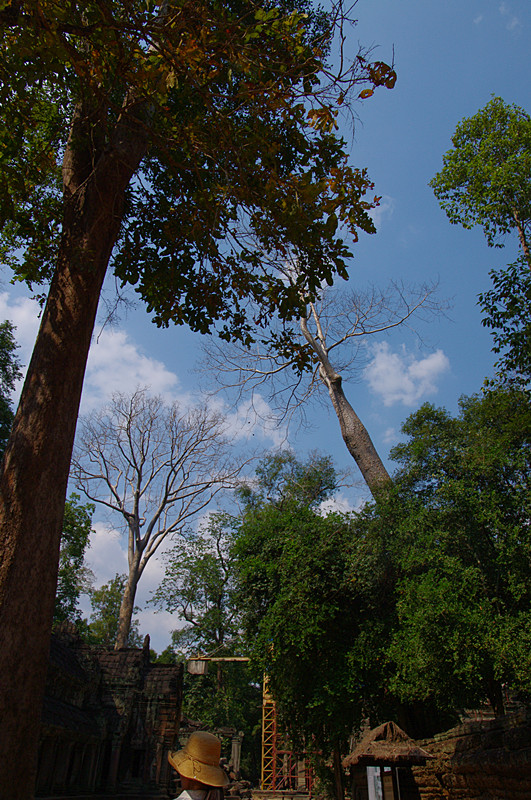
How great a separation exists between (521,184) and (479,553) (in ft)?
28.1

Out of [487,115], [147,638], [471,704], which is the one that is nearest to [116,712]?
[147,638]

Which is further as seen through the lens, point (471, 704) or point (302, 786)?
point (302, 786)

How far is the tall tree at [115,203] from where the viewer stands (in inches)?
135

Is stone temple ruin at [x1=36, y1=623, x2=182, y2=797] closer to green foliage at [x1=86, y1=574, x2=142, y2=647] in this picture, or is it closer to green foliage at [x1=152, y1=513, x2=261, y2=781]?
green foliage at [x1=152, y1=513, x2=261, y2=781]

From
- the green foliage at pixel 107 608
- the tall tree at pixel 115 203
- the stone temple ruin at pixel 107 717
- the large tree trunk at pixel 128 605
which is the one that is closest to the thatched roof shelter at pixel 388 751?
the stone temple ruin at pixel 107 717

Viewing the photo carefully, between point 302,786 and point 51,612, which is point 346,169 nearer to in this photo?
point 51,612

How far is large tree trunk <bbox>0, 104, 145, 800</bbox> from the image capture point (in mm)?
3164

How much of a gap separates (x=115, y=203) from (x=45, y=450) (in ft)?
9.10

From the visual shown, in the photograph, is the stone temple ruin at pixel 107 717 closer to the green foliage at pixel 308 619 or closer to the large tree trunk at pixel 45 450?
the green foliage at pixel 308 619

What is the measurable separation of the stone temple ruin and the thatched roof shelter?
558 centimetres

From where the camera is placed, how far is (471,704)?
9.55 metres

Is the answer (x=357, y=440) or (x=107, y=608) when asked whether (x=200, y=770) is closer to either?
(x=357, y=440)

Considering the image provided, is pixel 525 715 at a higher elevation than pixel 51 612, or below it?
below

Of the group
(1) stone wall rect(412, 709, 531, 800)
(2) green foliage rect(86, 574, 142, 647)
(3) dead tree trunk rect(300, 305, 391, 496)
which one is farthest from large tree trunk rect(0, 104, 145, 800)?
(2) green foliage rect(86, 574, 142, 647)
